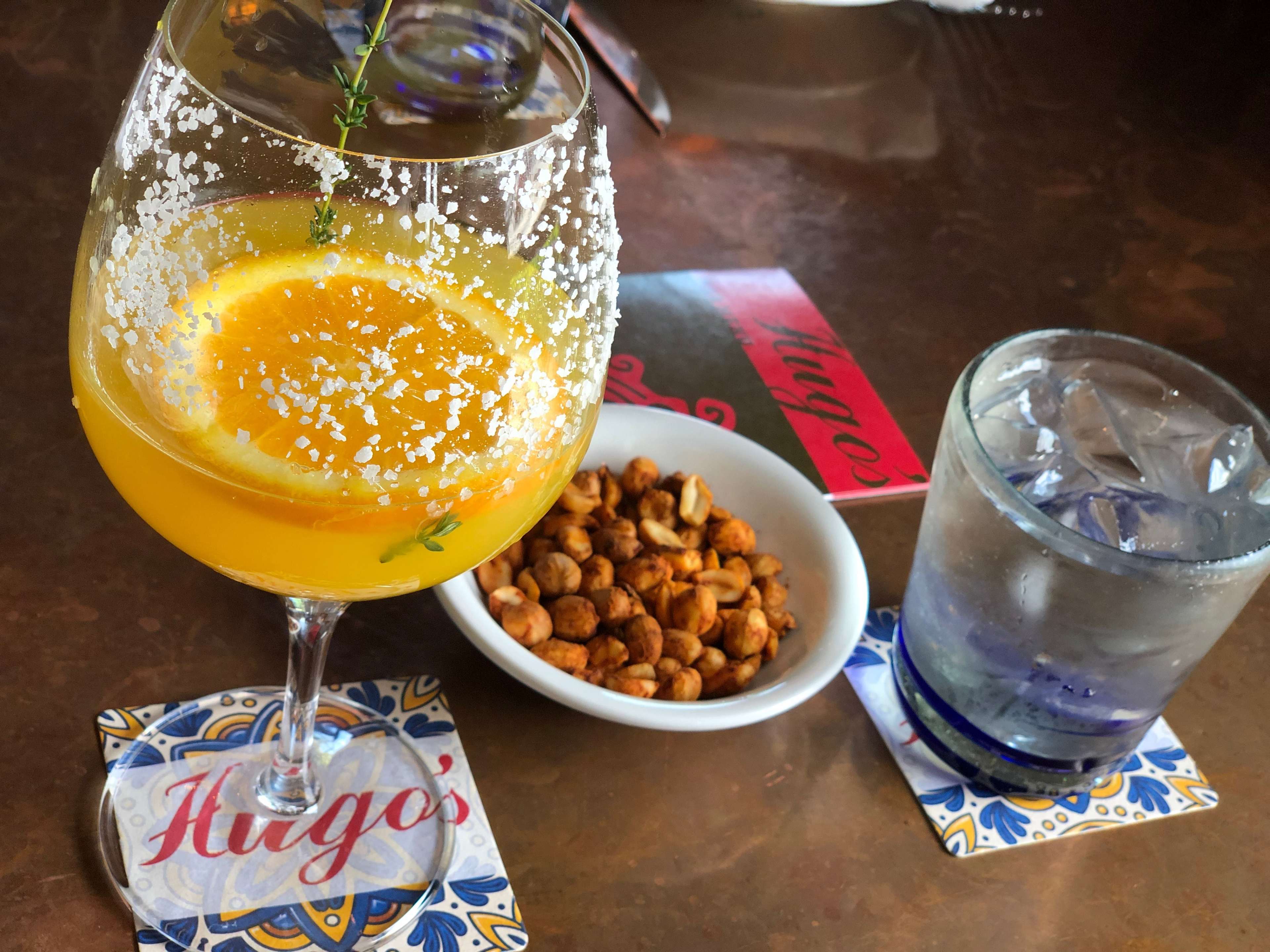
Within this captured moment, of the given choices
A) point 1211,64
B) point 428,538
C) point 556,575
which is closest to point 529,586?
point 556,575

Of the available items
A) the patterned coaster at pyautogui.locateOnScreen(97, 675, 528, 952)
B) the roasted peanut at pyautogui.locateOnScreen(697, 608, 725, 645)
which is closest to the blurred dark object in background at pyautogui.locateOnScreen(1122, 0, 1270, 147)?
the roasted peanut at pyautogui.locateOnScreen(697, 608, 725, 645)

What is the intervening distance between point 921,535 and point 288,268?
0.40m

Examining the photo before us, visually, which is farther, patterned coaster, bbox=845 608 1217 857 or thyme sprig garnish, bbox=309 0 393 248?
patterned coaster, bbox=845 608 1217 857

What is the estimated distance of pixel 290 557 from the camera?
0.46 metres

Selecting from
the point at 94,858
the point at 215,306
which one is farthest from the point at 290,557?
the point at 94,858

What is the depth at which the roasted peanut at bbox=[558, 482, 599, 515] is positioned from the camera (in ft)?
2.45

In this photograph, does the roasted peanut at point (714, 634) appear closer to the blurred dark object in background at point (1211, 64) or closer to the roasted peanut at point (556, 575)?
the roasted peanut at point (556, 575)

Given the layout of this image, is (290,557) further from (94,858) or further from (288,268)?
(94,858)

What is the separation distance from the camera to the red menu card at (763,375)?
89 cm

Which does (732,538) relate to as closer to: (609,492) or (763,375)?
(609,492)

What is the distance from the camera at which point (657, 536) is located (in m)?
0.74

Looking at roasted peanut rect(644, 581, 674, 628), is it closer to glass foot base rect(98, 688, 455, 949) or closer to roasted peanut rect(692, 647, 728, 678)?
roasted peanut rect(692, 647, 728, 678)

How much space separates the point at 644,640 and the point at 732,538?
0.36 feet

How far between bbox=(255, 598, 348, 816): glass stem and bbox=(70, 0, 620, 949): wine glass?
0.03 meters
